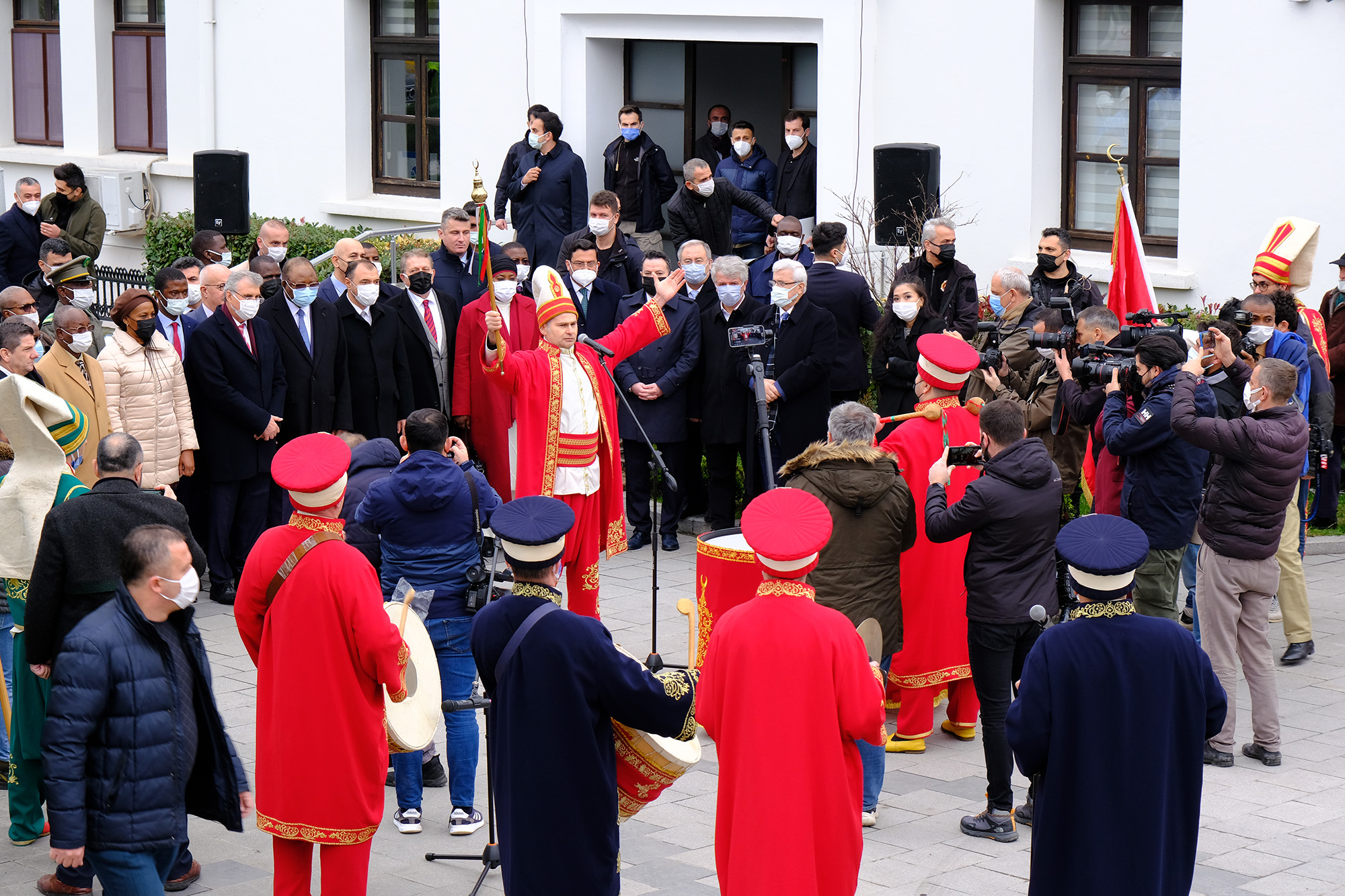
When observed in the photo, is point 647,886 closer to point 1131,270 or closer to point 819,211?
point 1131,270

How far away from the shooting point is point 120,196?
2072cm

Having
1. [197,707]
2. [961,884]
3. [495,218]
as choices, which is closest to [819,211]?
[495,218]

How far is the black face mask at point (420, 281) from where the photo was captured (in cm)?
1144

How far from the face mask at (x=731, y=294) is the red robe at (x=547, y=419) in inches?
84.7

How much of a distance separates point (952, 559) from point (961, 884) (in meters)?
2.05

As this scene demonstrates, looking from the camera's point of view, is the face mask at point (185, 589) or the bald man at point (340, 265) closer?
the face mask at point (185, 589)

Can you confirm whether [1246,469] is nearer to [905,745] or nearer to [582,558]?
[905,745]

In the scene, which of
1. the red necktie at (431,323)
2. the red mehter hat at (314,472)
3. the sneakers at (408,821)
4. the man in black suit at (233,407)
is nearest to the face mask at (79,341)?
the man in black suit at (233,407)

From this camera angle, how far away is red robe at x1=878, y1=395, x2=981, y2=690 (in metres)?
8.34

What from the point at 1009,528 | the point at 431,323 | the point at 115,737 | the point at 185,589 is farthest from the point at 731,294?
the point at 115,737

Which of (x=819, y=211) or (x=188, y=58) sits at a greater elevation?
(x=188, y=58)

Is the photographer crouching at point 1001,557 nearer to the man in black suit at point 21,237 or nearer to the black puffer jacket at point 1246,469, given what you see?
the black puffer jacket at point 1246,469

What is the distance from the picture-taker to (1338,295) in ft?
39.3

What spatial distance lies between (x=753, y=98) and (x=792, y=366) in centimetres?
804
